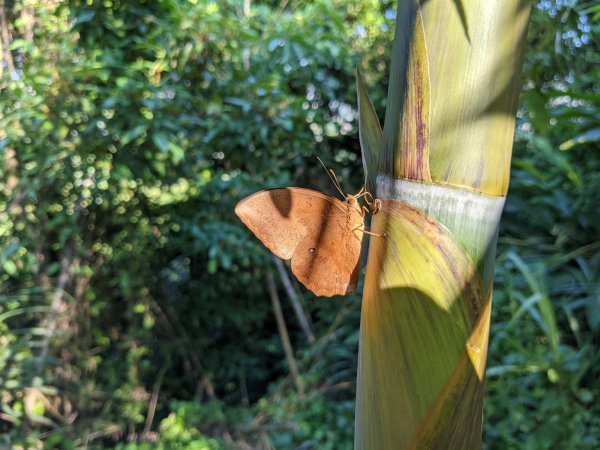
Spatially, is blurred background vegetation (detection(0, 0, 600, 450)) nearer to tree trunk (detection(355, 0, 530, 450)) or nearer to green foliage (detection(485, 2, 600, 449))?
green foliage (detection(485, 2, 600, 449))

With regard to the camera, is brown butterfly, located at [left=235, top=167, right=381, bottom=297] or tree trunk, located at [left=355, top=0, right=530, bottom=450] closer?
tree trunk, located at [left=355, top=0, right=530, bottom=450]

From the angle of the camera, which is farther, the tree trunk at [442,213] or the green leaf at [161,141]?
the green leaf at [161,141]

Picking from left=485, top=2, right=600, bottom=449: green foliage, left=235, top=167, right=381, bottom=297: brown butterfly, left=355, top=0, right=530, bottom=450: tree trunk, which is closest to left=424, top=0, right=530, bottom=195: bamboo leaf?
left=355, top=0, right=530, bottom=450: tree trunk

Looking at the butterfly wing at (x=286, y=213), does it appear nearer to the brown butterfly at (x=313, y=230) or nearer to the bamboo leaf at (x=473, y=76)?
the brown butterfly at (x=313, y=230)

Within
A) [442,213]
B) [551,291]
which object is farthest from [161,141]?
[442,213]

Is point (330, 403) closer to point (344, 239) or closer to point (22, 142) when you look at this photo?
point (22, 142)

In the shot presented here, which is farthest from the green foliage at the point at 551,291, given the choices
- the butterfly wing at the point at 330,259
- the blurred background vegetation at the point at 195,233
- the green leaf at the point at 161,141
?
the green leaf at the point at 161,141

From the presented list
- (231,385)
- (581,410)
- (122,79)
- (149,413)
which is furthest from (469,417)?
(231,385)
